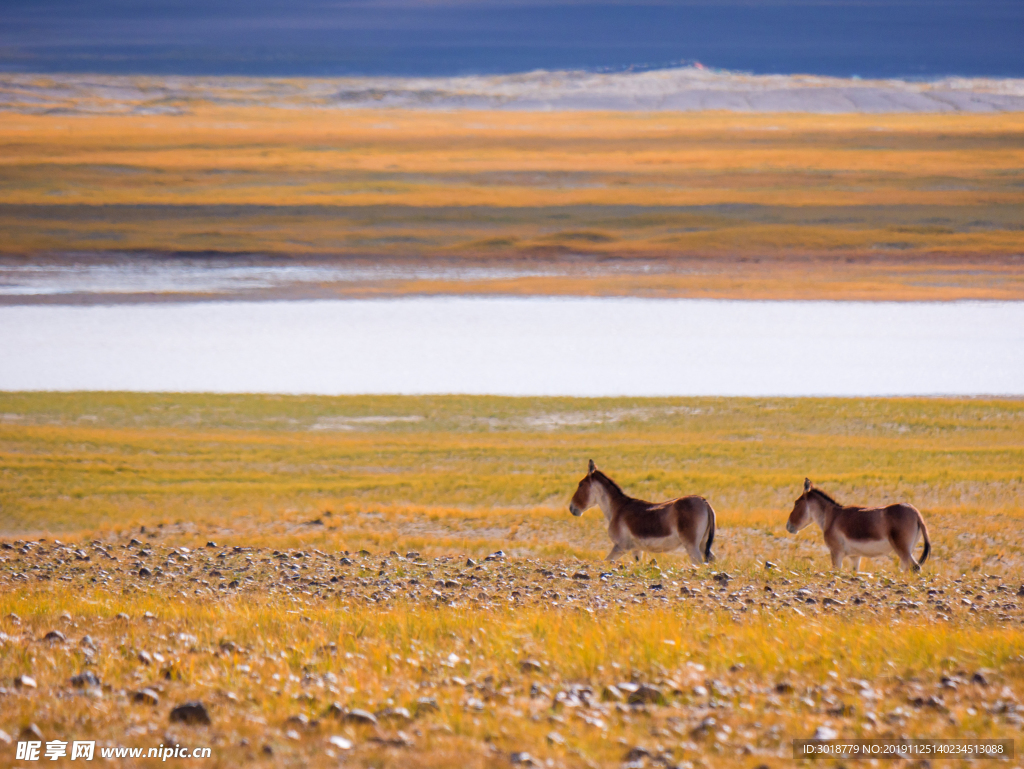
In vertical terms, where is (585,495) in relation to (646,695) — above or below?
above

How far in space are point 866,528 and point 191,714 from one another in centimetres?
644

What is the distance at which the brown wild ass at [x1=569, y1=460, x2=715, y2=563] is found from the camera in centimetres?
913

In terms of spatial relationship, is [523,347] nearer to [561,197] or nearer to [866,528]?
[866,528]

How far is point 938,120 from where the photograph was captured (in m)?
65.3

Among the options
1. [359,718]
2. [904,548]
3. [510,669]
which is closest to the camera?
[359,718]

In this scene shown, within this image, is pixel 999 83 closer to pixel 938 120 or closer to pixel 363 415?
pixel 938 120

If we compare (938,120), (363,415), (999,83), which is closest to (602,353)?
(363,415)

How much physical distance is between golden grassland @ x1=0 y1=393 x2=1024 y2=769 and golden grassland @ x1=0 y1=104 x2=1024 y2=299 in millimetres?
22994

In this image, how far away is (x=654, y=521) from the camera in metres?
9.33

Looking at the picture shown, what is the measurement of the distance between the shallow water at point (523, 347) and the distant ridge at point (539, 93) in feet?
107

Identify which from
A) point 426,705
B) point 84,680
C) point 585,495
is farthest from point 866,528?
point 84,680

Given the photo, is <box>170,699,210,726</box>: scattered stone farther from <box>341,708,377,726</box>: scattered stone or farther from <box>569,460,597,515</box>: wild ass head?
<box>569,460,597,515</box>: wild ass head

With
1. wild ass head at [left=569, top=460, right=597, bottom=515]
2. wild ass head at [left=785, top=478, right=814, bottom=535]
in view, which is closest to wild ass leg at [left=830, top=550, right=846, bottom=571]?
wild ass head at [left=785, top=478, right=814, bottom=535]

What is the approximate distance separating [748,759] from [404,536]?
836 centimetres
